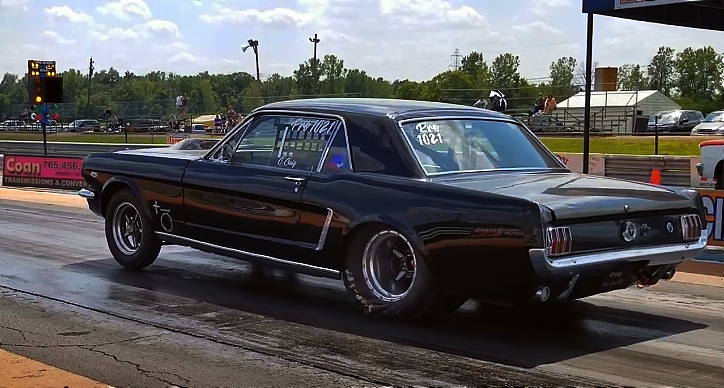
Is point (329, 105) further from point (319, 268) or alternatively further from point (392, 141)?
point (319, 268)

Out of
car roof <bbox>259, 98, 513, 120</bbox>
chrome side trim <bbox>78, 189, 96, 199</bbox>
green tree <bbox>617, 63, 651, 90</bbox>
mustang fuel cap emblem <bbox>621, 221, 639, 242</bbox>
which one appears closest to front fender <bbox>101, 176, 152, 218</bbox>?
chrome side trim <bbox>78, 189, 96, 199</bbox>

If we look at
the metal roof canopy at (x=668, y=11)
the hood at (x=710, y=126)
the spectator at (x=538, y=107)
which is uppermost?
the metal roof canopy at (x=668, y=11)

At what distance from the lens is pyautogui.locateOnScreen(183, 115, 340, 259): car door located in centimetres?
700

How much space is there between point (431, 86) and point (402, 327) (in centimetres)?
4796

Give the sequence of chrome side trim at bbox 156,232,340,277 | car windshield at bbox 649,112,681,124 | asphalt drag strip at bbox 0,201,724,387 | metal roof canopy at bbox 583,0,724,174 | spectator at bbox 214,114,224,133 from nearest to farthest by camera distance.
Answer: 1. asphalt drag strip at bbox 0,201,724,387
2. chrome side trim at bbox 156,232,340,277
3. metal roof canopy at bbox 583,0,724,174
4. car windshield at bbox 649,112,681,124
5. spectator at bbox 214,114,224,133

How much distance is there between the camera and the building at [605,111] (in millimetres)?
36931

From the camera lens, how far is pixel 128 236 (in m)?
8.81

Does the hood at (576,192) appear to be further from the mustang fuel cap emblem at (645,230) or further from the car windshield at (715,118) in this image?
the car windshield at (715,118)

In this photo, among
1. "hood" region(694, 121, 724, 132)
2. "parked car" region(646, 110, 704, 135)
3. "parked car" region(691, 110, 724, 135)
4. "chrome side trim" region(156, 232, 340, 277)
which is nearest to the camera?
"chrome side trim" region(156, 232, 340, 277)

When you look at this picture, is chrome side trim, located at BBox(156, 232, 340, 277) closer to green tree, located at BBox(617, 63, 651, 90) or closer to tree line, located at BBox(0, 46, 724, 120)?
tree line, located at BBox(0, 46, 724, 120)

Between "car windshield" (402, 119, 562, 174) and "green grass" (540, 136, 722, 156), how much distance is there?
75.6ft

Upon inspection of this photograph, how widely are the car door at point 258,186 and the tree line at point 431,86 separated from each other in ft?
67.1

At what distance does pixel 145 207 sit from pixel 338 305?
2.24m

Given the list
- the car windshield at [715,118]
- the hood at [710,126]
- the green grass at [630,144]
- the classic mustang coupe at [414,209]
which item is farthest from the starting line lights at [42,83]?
the car windshield at [715,118]
